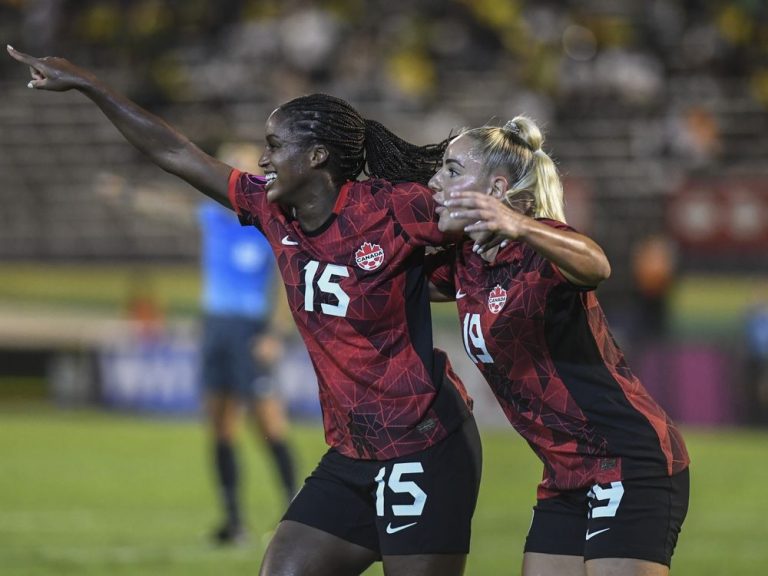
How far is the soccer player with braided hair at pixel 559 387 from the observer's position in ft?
13.9

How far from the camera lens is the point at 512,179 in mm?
4430

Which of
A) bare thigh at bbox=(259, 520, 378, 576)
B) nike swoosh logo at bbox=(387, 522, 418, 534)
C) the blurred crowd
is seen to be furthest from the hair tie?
the blurred crowd

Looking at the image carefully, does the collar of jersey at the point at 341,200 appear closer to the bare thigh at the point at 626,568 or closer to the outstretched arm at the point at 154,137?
the outstretched arm at the point at 154,137

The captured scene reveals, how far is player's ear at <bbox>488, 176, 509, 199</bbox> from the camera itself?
14.4ft

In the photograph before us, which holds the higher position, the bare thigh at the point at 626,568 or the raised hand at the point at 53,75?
the raised hand at the point at 53,75

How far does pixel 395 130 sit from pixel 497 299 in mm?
14309

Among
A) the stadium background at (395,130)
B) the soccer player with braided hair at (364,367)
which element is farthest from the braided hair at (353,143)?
the stadium background at (395,130)

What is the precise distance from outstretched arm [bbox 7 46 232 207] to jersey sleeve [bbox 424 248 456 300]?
78 cm

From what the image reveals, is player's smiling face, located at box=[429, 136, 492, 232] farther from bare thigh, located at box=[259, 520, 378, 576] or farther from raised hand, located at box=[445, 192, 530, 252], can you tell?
bare thigh, located at box=[259, 520, 378, 576]

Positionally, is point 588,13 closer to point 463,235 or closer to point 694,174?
point 694,174

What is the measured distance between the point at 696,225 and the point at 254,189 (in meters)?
12.6

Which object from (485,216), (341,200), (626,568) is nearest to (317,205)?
(341,200)

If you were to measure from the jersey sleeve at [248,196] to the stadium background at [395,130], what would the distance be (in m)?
4.27

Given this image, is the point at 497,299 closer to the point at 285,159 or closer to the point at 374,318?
the point at 374,318
